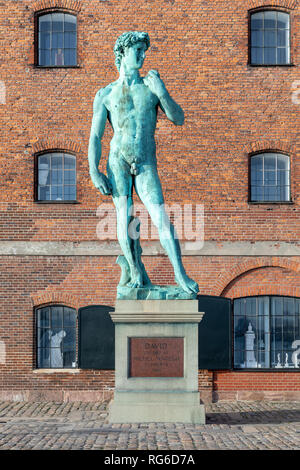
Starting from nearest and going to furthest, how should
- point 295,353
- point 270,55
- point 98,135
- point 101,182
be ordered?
point 101,182, point 98,135, point 295,353, point 270,55

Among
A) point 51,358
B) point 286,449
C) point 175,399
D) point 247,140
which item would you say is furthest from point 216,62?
point 286,449

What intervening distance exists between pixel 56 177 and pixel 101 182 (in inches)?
236

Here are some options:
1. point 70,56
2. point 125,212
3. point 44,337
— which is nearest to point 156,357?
point 125,212

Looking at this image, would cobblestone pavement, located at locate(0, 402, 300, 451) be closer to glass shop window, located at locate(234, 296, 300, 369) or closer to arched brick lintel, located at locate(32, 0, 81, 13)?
glass shop window, located at locate(234, 296, 300, 369)

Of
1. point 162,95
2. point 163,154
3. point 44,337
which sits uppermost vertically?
point 163,154

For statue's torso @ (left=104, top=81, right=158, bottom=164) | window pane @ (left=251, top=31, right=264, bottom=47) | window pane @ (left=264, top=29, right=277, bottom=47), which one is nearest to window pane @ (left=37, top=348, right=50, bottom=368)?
statue's torso @ (left=104, top=81, right=158, bottom=164)

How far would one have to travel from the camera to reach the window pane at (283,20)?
49.4ft

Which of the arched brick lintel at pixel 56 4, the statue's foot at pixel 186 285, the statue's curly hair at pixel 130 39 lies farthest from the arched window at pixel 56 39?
the statue's foot at pixel 186 285

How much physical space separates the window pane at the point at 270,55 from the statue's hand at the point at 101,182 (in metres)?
7.31

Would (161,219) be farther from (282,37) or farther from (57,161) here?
(282,37)

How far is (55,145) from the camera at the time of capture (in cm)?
1481

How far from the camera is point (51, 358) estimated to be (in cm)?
1470

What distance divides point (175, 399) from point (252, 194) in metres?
7.05

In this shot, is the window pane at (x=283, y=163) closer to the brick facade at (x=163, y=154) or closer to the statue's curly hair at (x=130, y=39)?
the brick facade at (x=163, y=154)
